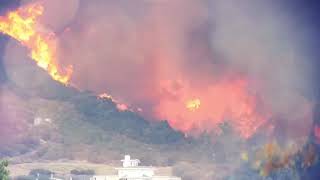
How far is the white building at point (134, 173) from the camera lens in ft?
266

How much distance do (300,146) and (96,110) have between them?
3616cm

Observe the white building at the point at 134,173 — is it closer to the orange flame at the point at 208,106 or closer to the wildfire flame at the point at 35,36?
the orange flame at the point at 208,106

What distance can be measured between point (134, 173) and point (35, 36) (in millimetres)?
35443

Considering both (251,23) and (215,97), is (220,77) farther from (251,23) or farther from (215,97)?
(251,23)

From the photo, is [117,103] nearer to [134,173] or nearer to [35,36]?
[35,36]

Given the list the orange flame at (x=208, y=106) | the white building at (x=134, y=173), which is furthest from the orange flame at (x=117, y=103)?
the white building at (x=134, y=173)

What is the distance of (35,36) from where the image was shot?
10412 cm

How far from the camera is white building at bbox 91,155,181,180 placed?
266 feet

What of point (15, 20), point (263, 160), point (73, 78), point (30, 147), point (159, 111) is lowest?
point (263, 160)

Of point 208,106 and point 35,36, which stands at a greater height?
point 35,36

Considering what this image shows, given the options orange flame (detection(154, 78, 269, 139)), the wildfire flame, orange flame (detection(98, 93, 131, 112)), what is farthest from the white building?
the wildfire flame

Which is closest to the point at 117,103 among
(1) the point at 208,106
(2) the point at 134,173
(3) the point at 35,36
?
(1) the point at 208,106

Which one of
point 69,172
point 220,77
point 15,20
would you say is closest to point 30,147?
point 69,172

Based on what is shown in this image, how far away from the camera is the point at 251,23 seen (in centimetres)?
9338
